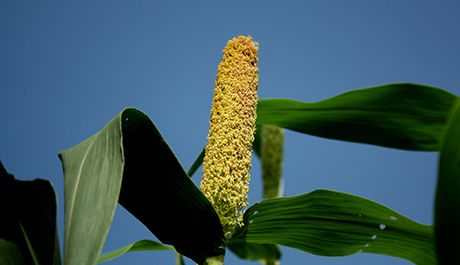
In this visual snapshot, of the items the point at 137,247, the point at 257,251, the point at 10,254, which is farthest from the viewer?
the point at 257,251

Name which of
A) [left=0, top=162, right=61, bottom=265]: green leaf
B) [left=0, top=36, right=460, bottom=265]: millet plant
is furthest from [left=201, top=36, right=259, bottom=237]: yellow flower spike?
[left=0, top=162, right=61, bottom=265]: green leaf

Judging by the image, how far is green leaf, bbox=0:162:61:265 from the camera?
0.39 m

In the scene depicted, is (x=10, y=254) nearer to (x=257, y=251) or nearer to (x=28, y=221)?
(x=28, y=221)

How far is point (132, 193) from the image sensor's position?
0.45m

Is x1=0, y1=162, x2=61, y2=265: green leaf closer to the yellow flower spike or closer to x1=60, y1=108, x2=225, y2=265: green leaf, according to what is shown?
x1=60, y1=108, x2=225, y2=265: green leaf

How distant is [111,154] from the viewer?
1.17ft

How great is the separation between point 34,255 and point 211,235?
0.62ft

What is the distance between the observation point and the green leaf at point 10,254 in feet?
1.28

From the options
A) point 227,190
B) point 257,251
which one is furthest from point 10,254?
point 257,251

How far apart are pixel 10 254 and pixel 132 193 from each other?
132 mm

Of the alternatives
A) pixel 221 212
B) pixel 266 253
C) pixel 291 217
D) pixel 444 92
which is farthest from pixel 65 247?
pixel 266 253

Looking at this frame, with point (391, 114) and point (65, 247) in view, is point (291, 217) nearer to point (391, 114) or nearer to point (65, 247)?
point (391, 114)

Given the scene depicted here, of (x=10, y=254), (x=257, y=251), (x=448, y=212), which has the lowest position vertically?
(x=257, y=251)

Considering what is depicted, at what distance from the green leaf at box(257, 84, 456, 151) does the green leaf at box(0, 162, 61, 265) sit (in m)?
0.30
